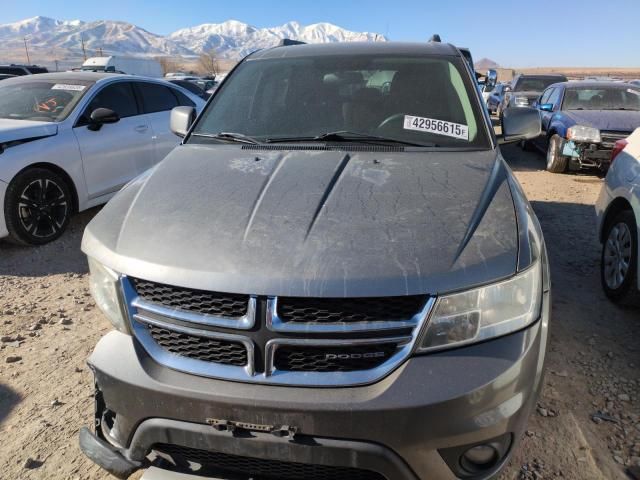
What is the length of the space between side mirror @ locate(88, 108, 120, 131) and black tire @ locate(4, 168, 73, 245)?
2.39ft

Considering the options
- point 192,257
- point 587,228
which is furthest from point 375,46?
point 587,228

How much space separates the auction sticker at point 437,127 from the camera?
2584 mm

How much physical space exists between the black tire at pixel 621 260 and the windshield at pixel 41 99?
5.40m

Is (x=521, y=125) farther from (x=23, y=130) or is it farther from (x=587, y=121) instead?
(x=587, y=121)

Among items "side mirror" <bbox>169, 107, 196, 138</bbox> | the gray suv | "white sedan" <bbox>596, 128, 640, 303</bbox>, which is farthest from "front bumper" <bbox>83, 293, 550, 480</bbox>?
"white sedan" <bbox>596, 128, 640, 303</bbox>

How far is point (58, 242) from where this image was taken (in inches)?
197

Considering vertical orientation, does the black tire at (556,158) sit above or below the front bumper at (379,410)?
below

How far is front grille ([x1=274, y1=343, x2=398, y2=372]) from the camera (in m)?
1.54

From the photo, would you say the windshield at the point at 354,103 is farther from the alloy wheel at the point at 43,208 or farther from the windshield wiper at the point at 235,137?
the alloy wheel at the point at 43,208

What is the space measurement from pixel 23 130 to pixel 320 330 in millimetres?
4571

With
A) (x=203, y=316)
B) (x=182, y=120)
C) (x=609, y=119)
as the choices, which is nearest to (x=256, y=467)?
(x=203, y=316)

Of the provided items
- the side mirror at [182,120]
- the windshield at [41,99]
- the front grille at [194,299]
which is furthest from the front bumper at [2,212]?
the front grille at [194,299]

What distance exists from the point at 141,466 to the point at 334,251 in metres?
1.03

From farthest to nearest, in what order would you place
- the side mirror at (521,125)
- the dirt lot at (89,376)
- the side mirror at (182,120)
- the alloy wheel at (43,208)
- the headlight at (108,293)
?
the alloy wheel at (43,208) < the side mirror at (182,120) < the side mirror at (521,125) < the dirt lot at (89,376) < the headlight at (108,293)
